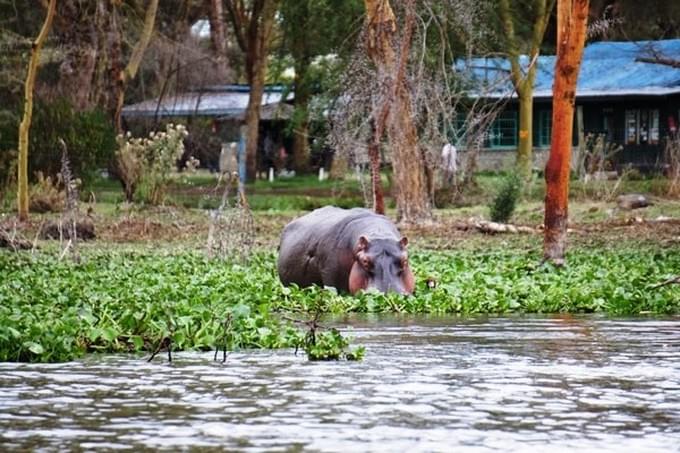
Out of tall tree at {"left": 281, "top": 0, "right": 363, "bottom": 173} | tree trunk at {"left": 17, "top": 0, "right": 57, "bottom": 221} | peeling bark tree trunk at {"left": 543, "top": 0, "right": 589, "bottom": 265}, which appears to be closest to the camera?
peeling bark tree trunk at {"left": 543, "top": 0, "right": 589, "bottom": 265}

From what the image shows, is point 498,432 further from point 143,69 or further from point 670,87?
point 143,69

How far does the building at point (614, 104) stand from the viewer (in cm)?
5675

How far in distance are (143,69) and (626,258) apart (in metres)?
41.5

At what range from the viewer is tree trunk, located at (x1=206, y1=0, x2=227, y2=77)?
65.8 meters

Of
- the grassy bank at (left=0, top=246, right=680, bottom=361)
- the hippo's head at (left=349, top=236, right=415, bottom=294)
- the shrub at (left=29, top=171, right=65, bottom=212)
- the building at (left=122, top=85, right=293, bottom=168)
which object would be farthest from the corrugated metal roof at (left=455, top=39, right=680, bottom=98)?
the hippo's head at (left=349, top=236, right=415, bottom=294)

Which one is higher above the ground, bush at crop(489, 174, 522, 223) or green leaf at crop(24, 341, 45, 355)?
bush at crop(489, 174, 522, 223)

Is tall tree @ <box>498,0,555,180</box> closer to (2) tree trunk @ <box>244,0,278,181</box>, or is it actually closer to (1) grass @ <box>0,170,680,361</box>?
(2) tree trunk @ <box>244,0,278,181</box>

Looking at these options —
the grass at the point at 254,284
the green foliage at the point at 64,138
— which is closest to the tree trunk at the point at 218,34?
the green foliage at the point at 64,138

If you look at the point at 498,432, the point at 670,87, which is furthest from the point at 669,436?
the point at 670,87

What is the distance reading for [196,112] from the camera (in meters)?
65.1

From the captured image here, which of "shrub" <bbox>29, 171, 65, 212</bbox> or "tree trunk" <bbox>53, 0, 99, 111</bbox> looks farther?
"tree trunk" <bbox>53, 0, 99, 111</bbox>

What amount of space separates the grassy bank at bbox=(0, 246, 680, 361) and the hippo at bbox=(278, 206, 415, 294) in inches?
15.6

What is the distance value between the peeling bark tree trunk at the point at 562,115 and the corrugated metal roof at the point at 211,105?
38.2m

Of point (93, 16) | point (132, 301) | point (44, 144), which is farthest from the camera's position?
point (93, 16)
